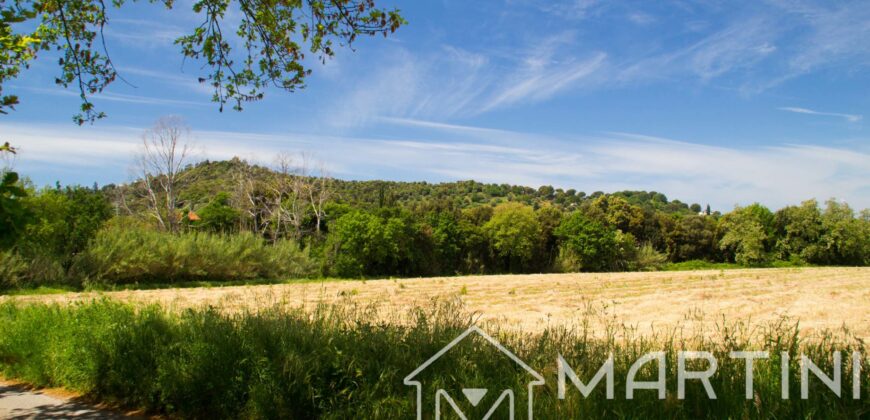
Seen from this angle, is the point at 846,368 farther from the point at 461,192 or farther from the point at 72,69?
the point at 461,192

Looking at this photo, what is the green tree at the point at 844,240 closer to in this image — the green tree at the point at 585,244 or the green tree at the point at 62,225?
the green tree at the point at 585,244

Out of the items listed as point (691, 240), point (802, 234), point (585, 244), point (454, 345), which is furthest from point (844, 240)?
point (454, 345)

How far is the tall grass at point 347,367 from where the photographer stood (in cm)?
371

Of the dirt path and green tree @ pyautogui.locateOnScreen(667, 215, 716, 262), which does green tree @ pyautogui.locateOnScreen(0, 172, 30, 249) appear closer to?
the dirt path

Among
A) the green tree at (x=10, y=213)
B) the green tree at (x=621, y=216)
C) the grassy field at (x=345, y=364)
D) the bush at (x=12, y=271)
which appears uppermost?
the green tree at (x=621, y=216)

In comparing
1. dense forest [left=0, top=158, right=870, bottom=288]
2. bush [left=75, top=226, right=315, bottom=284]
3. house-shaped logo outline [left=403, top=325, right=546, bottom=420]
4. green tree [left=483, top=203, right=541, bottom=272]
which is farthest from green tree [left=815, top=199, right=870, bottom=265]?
house-shaped logo outline [left=403, top=325, right=546, bottom=420]

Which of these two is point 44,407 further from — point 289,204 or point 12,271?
point 289,204

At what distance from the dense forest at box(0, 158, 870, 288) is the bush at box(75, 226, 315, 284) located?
7 centimetres

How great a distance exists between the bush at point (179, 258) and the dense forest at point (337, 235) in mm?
68

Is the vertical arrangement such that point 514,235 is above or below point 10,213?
below

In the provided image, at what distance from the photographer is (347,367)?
185 inches

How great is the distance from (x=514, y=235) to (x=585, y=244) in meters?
7.70

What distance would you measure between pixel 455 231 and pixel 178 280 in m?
25.6

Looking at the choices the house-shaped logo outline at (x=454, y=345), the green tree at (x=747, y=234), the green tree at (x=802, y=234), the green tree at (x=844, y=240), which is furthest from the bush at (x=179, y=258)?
the green tree at (x=844, y=240)
